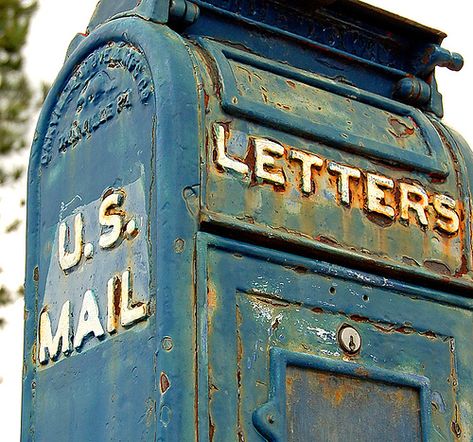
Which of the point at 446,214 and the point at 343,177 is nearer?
the point at 343,177

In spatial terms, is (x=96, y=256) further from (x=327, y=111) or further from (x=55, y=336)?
(x=327, y=111)

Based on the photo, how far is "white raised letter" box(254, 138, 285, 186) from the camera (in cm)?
350

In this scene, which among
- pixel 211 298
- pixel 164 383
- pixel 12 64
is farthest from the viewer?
pixel 12 64

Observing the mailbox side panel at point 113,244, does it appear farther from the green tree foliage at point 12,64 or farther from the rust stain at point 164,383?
the green tree foliage at point 12,64

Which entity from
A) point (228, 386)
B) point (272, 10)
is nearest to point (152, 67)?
point (272, 10)

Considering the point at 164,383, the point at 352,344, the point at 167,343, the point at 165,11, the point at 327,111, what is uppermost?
the point at 165,11

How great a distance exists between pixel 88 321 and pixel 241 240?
0.51 m

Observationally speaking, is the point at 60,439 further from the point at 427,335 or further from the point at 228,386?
the point at 427,335

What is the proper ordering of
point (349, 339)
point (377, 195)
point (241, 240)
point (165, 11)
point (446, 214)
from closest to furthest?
point (241, 240) < point (349, 339) < point (165, 11) < point (377, 195) < point (446, 214)

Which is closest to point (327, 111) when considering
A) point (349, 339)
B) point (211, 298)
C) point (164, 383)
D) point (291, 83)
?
point (291, 83)

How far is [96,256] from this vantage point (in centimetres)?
350

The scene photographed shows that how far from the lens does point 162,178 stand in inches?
129

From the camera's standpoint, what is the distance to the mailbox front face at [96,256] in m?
3.25

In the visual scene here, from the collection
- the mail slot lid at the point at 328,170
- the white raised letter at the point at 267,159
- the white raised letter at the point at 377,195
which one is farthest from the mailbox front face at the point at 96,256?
the white raised letter at the point at 377,195
